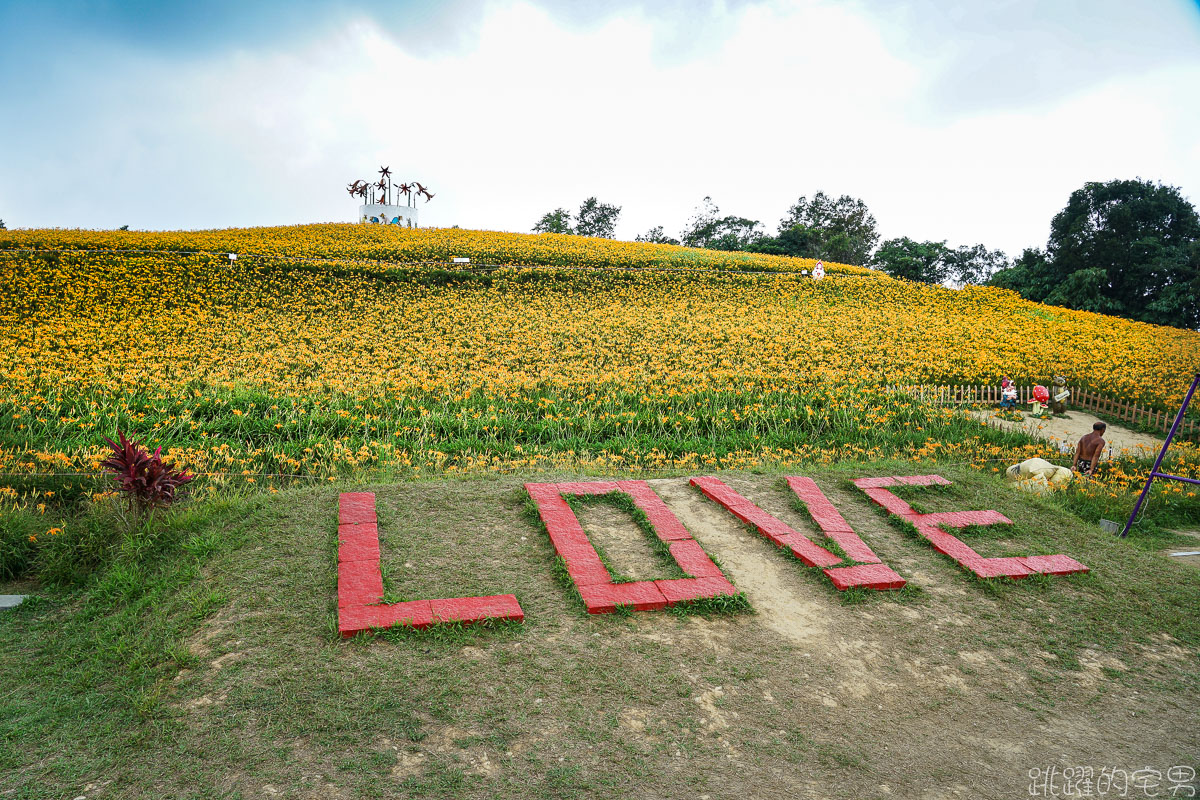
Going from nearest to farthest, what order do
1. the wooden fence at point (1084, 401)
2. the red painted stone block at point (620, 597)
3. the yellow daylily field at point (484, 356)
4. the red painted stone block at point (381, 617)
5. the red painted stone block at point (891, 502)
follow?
the red painted stone block at point (381, 617)
the red painted stone block at point (620, 597)
the red painted stone block at point (891, 502)
the yellow daylily field at point (484, 356)
the wooden fence at point (1084, 401)

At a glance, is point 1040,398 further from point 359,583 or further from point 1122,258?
point 1122,258

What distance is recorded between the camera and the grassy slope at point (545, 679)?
317 centimetres

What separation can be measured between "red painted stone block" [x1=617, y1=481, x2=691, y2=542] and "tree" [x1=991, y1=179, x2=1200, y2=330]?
29557mm

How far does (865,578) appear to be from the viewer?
198 inches

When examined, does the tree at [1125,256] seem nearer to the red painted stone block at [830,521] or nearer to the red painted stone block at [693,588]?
the red painted stone block at [830,521]

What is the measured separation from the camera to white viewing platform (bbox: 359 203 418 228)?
3591 centimetres

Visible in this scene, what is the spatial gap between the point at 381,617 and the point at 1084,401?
44.7 ft

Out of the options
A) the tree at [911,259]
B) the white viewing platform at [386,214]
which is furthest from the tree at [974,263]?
the white viewing platform at [386,214]

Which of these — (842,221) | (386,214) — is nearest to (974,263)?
(842,221)

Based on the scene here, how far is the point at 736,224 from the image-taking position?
51.1 meters

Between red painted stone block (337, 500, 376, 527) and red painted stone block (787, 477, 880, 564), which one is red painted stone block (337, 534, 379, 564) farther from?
red painted stone block (787, 477, 880, 564)

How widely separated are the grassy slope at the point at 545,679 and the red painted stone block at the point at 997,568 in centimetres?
12

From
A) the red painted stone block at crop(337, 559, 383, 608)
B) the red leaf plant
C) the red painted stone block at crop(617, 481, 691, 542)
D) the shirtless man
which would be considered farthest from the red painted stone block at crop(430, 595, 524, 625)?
the shirtless man

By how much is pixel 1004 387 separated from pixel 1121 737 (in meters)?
9.94
